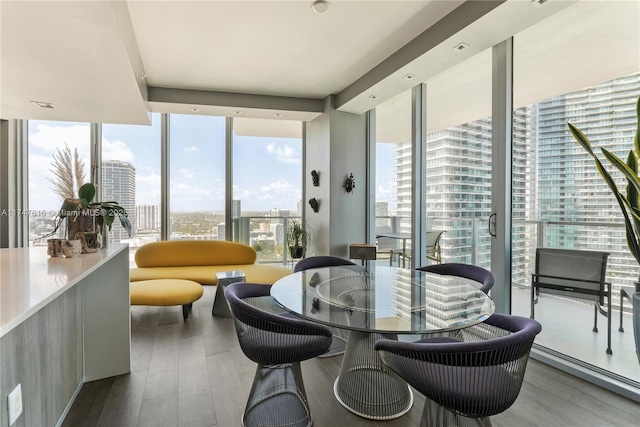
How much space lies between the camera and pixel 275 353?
1.68 m

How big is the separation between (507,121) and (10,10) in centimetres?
343

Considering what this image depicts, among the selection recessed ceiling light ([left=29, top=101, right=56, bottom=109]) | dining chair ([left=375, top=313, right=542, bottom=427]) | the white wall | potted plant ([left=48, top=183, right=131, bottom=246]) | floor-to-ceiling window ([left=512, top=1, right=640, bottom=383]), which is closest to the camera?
dining chair ([left=375, top=313, right=542, bottom=427])

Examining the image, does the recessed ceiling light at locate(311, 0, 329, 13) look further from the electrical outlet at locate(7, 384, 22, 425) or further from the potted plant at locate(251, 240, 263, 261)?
the potted plant at locate(251, 240, 263, 261)

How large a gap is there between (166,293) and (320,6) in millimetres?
3048

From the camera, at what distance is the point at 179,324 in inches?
137

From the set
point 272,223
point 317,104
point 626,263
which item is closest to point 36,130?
point 272,223

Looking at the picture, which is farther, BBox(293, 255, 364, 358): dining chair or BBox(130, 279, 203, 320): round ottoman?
BBox(130, 279, 203, 320): round ottoman

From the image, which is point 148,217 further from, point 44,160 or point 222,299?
point 222,299

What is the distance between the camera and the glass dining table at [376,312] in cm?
162

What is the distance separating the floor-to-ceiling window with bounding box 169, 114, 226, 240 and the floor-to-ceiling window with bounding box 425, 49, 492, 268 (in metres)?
3.68

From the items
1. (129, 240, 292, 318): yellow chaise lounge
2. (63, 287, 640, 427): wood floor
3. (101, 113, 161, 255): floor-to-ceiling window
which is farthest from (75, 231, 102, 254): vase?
(101, 113, 161, 255): floor-to-ceiling window

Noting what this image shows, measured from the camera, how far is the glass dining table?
1616 millimetres

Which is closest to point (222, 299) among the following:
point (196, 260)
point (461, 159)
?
point (196, 260)

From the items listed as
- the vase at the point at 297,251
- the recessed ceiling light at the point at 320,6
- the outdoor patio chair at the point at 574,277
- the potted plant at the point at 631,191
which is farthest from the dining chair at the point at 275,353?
the vase at the point at 297,251
